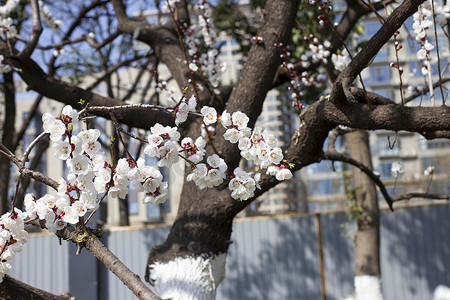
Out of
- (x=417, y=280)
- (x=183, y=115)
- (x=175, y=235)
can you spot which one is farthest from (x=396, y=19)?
(x=417, y=280)

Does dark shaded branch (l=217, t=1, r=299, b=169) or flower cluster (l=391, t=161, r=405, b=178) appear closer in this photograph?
dark shaded branch (l=217, t=1, r=299, b=169)

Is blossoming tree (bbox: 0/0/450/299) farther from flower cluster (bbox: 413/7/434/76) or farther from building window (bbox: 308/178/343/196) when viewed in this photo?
building window (bbox: 308/178/343/196)

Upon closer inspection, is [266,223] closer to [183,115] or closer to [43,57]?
[43,57]

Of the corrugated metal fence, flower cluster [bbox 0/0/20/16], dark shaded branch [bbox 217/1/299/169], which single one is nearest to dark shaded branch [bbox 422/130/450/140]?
dark shaded branch [bbox 217/1/299/169]

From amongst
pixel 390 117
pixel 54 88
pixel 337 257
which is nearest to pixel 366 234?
pixel 337 257

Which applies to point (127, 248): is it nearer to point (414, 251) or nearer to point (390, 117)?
point (414, 251)

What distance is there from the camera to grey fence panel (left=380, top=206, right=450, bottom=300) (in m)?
6.69

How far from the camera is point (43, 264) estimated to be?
6812mm

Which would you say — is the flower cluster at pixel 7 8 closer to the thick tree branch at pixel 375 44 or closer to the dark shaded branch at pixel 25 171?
the dark shaded branch at pixel 25 171

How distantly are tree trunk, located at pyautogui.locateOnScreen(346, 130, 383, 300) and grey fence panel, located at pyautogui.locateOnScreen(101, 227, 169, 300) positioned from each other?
291 cm

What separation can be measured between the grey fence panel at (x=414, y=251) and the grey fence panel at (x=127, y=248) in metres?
3.08

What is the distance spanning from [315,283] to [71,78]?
4.71m

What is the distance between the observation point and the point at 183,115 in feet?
5.55

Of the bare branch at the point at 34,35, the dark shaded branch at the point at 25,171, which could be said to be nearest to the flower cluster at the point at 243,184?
the dark shaded branch at the point at 25,171
